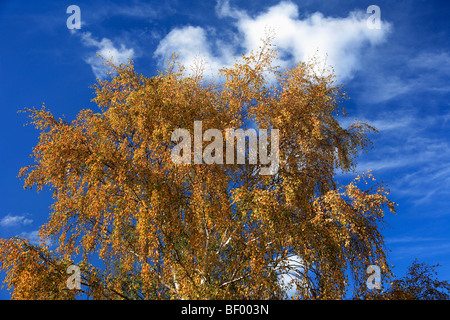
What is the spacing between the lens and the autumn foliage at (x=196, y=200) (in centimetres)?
1298

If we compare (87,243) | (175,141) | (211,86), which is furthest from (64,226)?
(211,86)

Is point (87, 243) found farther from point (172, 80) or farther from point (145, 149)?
point (172, 80)

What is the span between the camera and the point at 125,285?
18719 millimetres

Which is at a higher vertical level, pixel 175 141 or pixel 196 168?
pixel 175 141

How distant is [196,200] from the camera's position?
1475cm

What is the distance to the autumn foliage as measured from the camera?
42.6ft

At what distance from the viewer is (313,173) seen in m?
17.7

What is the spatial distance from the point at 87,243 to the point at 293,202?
9464mm

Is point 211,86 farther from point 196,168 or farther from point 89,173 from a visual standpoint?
point 89,173

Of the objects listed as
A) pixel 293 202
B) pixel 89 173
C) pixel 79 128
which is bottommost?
pixel 293 202

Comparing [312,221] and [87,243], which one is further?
[87,243]
